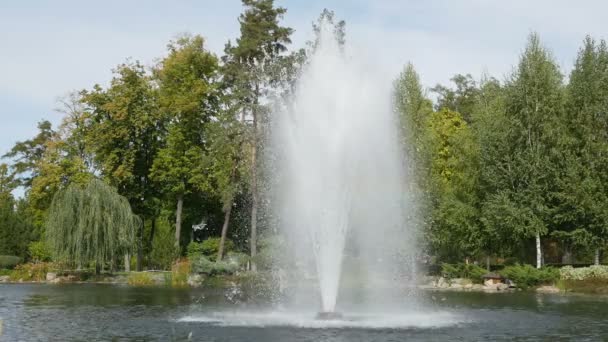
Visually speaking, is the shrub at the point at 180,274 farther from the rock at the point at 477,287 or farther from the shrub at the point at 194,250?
the rock at the point at 477,287

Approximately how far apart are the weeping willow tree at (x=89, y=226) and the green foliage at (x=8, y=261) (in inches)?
551

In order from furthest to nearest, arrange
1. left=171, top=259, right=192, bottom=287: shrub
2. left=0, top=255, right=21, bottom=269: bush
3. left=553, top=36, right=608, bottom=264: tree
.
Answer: left=0, top=255, right=21, bottom=269: bush
left=171, top=259, right=192, bottom=287: shrub
left=553, top=36, right=608, bottom=264: tree

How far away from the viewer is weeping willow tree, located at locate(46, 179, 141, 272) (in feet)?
148

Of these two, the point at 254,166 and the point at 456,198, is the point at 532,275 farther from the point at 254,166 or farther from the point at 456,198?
the point at 254,166

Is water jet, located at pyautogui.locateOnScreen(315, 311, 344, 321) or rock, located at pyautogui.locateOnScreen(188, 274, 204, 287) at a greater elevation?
rock, located at pyautogui.locateOnScreen(188, 274, 204, 287)

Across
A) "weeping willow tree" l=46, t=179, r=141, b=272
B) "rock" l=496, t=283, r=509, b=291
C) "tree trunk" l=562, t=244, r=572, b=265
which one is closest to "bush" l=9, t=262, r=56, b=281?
"weeping willow tree" l=46, t=179, r=141, b=272

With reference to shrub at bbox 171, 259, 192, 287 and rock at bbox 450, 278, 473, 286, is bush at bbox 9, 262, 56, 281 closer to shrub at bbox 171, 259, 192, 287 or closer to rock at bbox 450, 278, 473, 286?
shrub at bbox 171, 259, 192, 287

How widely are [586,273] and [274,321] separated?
23.7 metres

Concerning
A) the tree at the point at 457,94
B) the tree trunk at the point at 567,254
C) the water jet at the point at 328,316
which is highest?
the tree at the point at 457,94

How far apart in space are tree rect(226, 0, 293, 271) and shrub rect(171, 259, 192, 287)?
5131mm

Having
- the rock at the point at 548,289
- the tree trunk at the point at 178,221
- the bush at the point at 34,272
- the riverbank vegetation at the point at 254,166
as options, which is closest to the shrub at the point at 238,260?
the riverbank vegetation at the point at 254,166

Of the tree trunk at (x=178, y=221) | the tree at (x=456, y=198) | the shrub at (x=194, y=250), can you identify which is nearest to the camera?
the tree at (x=456, y=198)

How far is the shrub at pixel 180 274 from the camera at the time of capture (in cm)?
4469

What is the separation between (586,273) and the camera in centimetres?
3772
